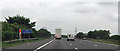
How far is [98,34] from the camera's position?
149 metres

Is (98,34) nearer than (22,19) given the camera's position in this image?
No

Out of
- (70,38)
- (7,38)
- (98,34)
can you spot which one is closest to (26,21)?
(70,38)

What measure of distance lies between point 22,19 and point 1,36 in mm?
42606

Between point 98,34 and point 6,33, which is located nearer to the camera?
point 6,33

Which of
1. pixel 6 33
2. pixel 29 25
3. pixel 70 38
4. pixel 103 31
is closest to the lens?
pixel 6 33

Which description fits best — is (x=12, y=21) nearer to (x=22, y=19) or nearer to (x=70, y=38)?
(x=22, y=19)

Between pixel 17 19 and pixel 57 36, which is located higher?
pixel 17 19

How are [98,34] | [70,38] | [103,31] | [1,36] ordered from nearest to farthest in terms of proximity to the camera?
[1,36] → [70,38] → [98,34] → [103,31]

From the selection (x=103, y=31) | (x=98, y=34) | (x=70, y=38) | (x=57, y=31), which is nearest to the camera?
(x=70, y=38)

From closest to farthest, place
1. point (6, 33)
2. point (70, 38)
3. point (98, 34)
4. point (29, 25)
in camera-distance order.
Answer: point (6, 33) < point (70, 38) < point (29, 25) < point (98, 34)

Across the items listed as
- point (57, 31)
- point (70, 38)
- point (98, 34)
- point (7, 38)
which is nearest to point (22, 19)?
point (57, 31)

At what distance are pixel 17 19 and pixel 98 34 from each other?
8140cm

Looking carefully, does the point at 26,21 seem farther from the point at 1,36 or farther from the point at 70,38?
the point at 1,36

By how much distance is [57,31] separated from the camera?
3169 inches
